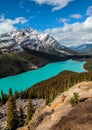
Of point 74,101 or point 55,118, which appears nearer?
point 55,118

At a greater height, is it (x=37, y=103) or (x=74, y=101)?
(x=74, y=101)

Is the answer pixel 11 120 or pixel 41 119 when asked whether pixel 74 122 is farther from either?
pixel 11 120

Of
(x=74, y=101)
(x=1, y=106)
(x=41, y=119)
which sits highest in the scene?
(x=74, y=101)

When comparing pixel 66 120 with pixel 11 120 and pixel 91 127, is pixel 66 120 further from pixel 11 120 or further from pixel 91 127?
pixel 11 120

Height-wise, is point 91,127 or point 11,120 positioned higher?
point 91,127

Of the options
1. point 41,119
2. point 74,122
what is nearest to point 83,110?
point 74,122

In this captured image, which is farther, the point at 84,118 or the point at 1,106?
the point at 1,106

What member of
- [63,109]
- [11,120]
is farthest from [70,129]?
[11,120]

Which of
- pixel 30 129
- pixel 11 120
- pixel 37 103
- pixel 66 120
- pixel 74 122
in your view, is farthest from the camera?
pixel 37 103

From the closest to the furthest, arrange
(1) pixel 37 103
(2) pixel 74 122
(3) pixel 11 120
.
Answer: (2) pixel 74 122
(3) pixel 11 120
(1) pixel 37 103
